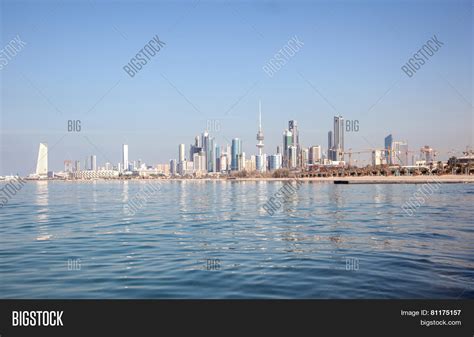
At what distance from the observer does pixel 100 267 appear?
15375 millimetres

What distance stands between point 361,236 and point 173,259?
421 inches

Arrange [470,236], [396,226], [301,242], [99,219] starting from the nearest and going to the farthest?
[301,242] → [470,236] → [396,226] → [99,219]

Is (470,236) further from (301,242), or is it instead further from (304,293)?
(304,293)
